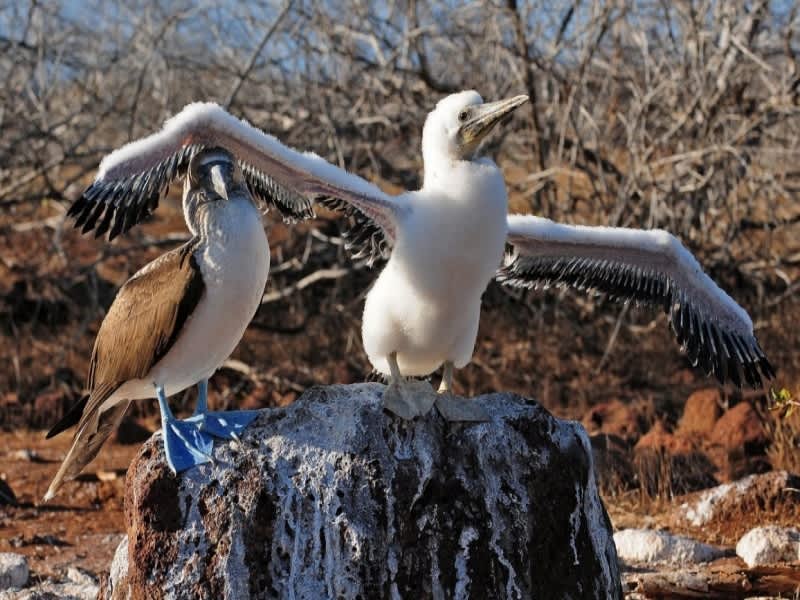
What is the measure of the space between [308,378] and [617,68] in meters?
3.53

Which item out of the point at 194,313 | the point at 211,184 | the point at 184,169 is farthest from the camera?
the point at 184,169

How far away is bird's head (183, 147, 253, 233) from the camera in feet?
14.2

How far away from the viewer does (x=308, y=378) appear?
10.6m

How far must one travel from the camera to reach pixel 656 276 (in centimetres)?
557

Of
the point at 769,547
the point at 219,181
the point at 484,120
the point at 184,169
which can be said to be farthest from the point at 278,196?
the point at 769,547

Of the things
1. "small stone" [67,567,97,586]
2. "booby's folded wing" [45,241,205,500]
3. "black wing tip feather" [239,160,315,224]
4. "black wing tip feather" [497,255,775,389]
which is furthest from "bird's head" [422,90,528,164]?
"small stone" [67,567,97,586]

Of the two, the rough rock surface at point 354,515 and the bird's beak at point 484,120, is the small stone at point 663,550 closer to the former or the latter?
the rough rock surface at point 354,515

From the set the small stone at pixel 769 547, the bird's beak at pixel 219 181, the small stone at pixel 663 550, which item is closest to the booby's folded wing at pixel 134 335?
the bird's beak at pixel 219 181

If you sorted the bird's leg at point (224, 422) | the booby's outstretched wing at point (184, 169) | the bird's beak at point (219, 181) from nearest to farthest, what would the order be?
the bird's leg at point (224, 422) → the bird's beak at point (219, 181) → the booby's outstretched wing at point (184, 169)

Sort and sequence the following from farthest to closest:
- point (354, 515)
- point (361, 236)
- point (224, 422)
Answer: point (361, 236) < point (224, 422) < point (354, 515)

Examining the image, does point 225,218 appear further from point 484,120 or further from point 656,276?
point 656,276

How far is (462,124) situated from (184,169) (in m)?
1.08

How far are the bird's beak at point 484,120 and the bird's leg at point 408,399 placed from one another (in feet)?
2.96

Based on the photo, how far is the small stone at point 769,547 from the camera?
6.01m
